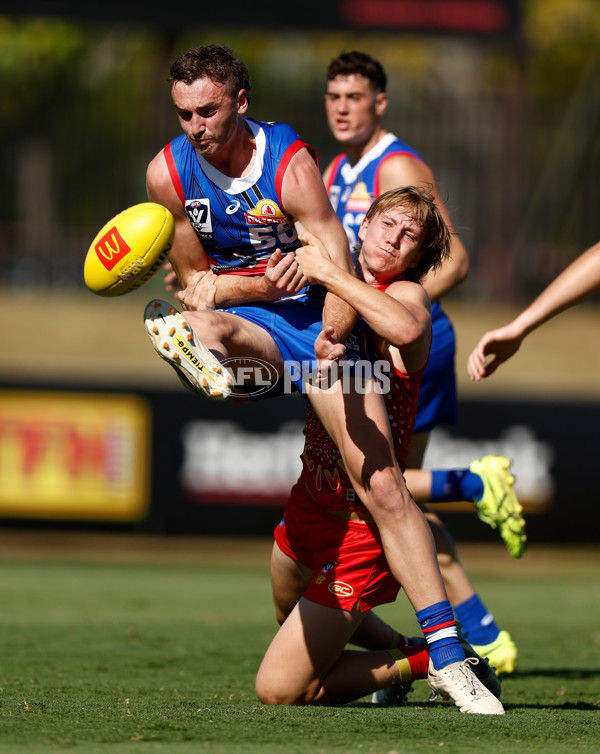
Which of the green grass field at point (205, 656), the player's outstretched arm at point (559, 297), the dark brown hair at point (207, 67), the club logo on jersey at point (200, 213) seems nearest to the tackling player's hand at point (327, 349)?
the club logo on jersey at point (200, 213)

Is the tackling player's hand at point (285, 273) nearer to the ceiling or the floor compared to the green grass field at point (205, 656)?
nearer to the ceiling

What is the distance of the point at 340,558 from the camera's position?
158 inches

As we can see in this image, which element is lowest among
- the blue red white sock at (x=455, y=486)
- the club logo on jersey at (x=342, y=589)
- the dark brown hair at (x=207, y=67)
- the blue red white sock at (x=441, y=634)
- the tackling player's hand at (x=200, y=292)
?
the blue red white sock at (x=441, y=634)

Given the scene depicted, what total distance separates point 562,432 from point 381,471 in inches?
259

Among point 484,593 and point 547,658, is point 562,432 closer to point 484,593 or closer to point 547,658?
point 484,593

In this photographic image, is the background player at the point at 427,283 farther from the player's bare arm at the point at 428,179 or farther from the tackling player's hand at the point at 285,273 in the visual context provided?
the tackling player's hand at the point at 285,273

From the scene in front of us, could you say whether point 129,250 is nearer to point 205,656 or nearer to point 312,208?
point 312,208

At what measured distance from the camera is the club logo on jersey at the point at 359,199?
16.6ft

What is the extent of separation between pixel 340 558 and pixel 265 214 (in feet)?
4.13

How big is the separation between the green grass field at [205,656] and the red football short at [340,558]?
16.0 inches

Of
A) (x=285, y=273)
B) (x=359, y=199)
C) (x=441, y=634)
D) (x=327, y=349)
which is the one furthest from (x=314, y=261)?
(x=359, y=199)

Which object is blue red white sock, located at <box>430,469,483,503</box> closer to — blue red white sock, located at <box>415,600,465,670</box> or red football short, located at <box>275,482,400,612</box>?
red football short, located at <box>275,482,400,612</box>

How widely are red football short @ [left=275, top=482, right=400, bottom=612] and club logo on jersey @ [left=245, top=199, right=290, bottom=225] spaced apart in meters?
1.02

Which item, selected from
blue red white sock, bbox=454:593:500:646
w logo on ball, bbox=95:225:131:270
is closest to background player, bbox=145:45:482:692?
w logo on ball, bbox=95:225:131:270
